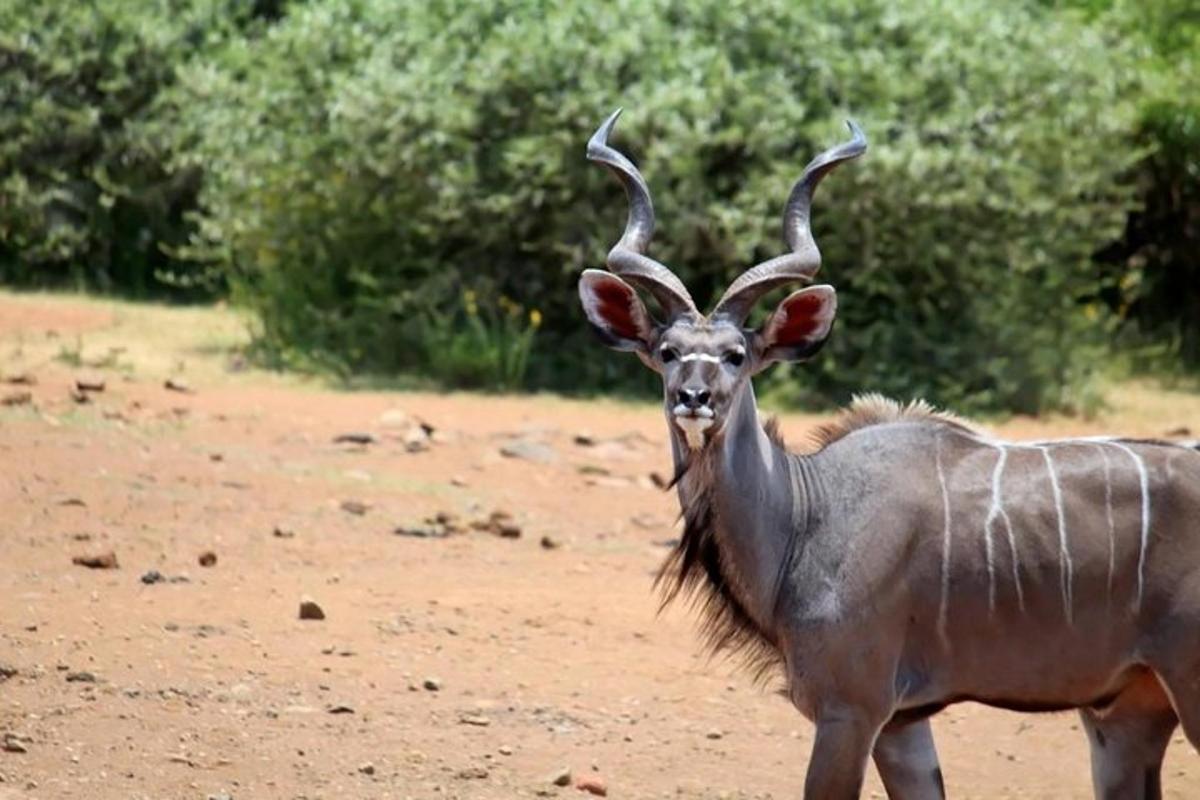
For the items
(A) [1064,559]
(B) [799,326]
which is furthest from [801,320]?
(A) [1064,559]

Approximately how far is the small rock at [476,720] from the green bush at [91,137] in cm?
1029

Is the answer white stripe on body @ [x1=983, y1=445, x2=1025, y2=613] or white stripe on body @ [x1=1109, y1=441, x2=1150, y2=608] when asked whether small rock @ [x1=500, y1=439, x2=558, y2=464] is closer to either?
white stripe on body @ [x1=983, y1=445, x2=1025, y2=613]

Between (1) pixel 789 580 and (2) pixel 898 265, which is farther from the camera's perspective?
(2) pixel 898 265

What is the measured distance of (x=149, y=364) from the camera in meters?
14.5

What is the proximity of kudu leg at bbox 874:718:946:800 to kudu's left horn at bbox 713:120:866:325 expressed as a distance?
1.21 metres

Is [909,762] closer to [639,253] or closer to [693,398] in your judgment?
[693,398]

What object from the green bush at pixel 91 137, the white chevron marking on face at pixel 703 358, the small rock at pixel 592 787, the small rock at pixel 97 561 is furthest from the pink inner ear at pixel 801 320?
the green bush at pixel 91 137

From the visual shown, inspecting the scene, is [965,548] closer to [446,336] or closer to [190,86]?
[446,336]

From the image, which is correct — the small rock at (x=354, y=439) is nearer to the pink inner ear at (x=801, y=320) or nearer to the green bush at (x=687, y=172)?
the green bush at (x=687, y=172)

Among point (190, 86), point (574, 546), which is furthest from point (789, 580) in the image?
point (190, 86)

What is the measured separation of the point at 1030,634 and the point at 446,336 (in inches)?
337

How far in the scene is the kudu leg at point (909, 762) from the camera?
245 inches

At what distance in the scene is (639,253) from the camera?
6.34 m

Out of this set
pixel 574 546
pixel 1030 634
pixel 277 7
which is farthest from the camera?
pixel 277 7
